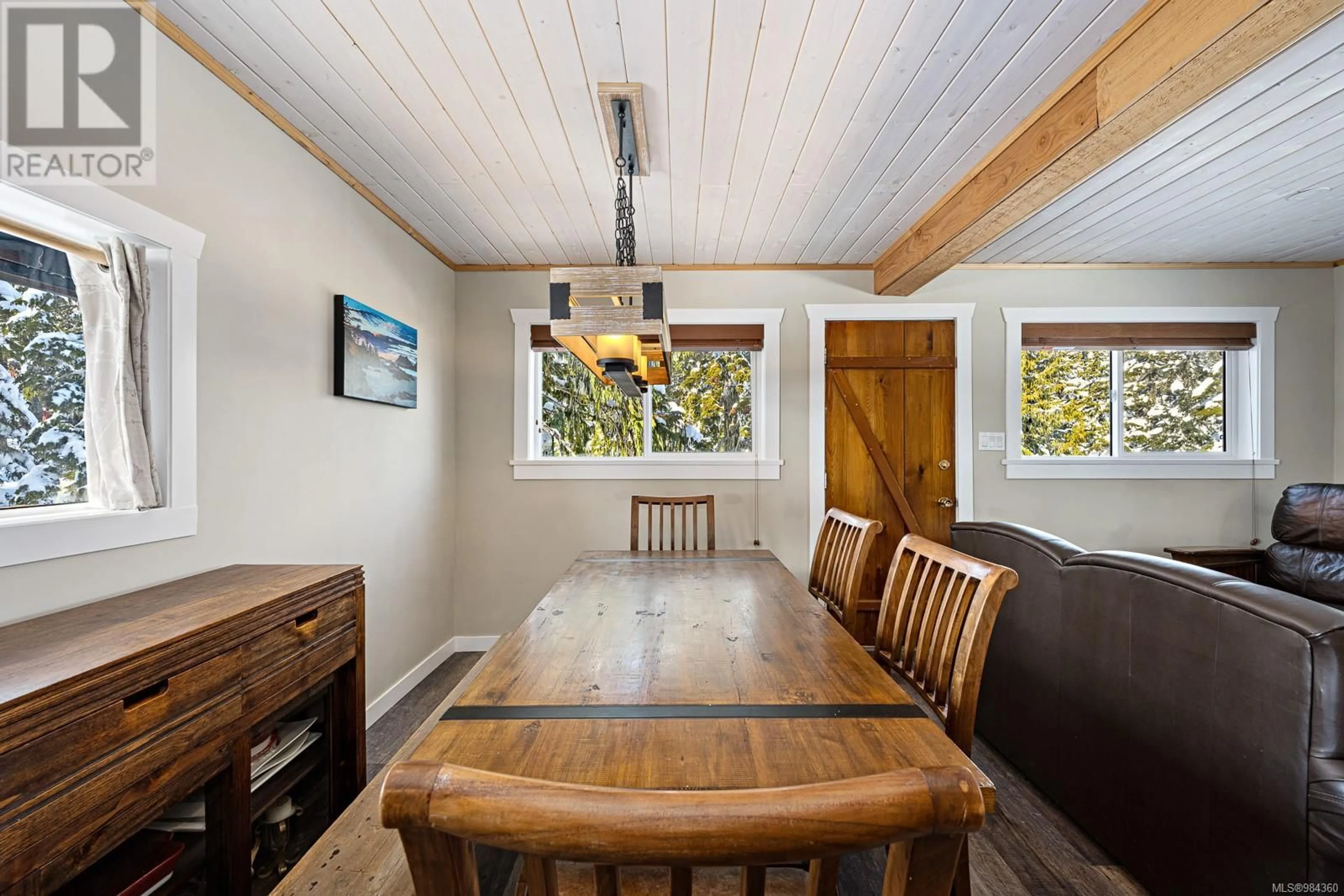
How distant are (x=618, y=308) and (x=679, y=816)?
1319 mm

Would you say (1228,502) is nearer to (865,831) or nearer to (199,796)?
(865,831)

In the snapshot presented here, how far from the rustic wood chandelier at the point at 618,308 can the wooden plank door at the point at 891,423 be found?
6.49 ft

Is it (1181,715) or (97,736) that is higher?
(97,736)

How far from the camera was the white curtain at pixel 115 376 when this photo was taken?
1490mm

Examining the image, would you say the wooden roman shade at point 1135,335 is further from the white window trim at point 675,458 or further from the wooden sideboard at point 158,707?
the wooden sideboard at point 158,707

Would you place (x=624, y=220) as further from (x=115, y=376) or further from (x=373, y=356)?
(x=115, y=376)

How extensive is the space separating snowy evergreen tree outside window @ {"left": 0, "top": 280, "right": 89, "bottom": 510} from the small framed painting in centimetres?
97

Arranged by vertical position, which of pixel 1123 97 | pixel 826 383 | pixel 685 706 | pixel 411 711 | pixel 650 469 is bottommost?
pixel 411 711

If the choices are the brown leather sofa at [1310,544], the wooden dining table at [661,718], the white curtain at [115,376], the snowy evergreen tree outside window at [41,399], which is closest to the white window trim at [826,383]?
the brown leather sofa at [1310,544]

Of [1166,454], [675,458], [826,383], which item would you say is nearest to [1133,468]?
[1166,454]

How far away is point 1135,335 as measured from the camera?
3.72 meters

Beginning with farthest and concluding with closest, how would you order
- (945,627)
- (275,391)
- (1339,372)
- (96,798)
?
(1339,372) → (275,391) → (945,627) → (96,798)

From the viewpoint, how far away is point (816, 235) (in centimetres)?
321

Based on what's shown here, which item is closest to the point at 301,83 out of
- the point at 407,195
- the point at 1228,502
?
the point at 407,195
